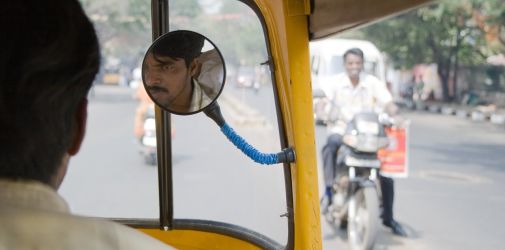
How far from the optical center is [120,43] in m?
2.55

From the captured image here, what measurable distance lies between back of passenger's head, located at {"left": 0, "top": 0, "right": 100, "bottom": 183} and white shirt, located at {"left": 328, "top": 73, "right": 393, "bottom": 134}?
5071 millimetres

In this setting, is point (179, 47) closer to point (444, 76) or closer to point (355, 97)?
point (355, 97)

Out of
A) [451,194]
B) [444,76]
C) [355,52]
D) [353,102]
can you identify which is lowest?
[451,194]

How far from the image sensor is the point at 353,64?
5.79 meters

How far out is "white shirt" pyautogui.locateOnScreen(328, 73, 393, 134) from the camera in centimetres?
593

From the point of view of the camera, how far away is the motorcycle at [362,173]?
215 inches

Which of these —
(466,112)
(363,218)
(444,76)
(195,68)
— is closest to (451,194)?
(363,218)

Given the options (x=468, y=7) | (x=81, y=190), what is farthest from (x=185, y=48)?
(x=81, y=190)

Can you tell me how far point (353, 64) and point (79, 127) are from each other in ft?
16.3

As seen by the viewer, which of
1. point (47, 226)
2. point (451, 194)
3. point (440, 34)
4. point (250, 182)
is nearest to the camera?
point (47, 226)

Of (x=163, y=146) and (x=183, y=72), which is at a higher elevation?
(x=183, y=72)

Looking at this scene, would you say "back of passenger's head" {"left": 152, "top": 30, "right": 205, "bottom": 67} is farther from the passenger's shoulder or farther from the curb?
the curb

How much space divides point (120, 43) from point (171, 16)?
488mm

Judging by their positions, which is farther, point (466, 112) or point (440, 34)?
point (466, 112)
